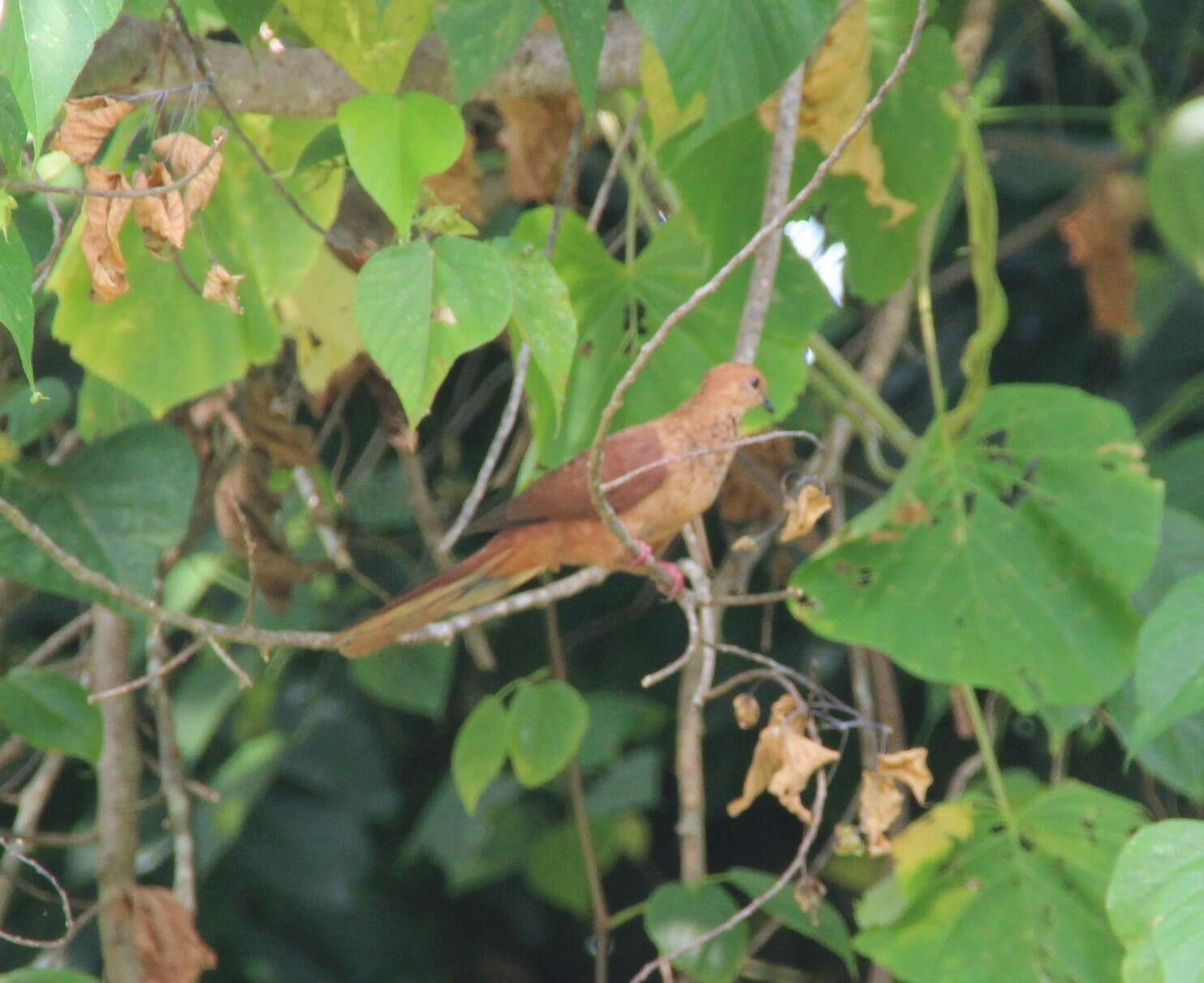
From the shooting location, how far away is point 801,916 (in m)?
2.64

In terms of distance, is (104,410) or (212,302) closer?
(212,302)

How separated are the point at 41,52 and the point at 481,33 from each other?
81 centimetres

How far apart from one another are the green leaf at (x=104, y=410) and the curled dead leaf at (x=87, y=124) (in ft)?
3.97

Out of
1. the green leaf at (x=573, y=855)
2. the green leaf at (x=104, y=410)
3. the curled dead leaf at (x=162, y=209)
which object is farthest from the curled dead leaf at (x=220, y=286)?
A: the green leaf at (x=573, y=855)

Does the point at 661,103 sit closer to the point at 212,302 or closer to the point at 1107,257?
the point at 212,302

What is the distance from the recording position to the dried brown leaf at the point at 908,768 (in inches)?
81.5

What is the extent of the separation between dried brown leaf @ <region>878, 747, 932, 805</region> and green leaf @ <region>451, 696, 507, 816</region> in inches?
34.5

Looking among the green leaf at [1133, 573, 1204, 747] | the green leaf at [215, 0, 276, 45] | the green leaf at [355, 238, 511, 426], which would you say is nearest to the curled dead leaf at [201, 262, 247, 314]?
the green leaf at [355, 238, 511, 426]

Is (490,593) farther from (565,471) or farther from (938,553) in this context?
(938,553)

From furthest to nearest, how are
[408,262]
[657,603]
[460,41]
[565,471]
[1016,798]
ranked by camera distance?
[657,603], [1016,798], [565,471], [460,41], [408,262]

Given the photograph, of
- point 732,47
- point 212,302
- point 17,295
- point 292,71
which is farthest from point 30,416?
point 732,47

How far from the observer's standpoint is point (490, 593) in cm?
234

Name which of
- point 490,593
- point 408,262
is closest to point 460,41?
point 408,262

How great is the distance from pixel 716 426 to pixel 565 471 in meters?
0.30
